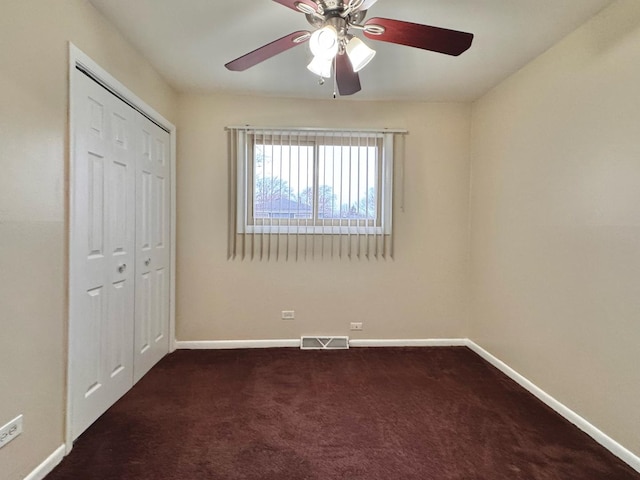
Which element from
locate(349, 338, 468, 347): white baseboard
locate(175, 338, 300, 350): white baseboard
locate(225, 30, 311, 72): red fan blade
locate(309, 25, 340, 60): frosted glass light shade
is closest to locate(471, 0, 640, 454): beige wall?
locate(349, 338, 468, 347): white baseboard

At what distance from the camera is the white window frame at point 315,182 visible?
3.00m

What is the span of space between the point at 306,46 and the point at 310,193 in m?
1.24

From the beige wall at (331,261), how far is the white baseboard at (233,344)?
0.16 ft

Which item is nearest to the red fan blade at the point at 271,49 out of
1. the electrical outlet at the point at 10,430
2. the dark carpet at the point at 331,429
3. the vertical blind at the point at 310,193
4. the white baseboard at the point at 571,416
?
the vertical blind at the point at 310,193

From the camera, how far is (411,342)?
125 inches

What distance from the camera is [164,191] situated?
2758 millimetres

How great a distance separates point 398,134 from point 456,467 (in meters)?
2.65

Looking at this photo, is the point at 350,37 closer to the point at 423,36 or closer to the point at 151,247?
the point at 423,36

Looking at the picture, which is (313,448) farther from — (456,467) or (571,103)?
(571,103)

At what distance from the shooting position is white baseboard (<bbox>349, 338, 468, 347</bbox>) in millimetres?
3133

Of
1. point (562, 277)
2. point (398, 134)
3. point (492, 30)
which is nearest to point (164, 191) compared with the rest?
point (398, 134)

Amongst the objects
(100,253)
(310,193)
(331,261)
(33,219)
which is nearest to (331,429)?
(331,261)

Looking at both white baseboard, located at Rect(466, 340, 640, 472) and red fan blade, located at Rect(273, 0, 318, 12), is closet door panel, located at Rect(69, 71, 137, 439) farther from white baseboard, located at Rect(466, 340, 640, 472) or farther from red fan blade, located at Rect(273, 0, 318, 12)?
white baseboard, located at Rect(466, 340, 640, 472)

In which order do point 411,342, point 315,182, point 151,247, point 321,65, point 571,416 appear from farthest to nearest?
point 411,342 < point 315,182 < point 151,247 < point 571,416 < point 321,65
